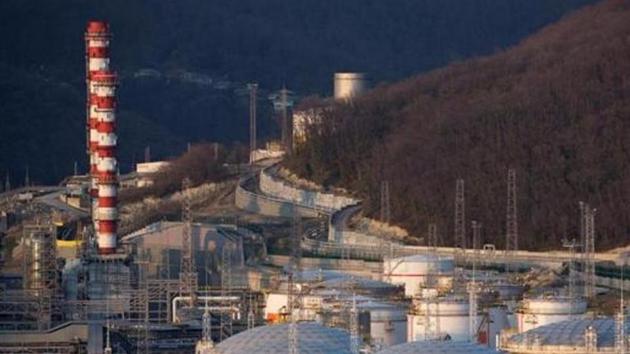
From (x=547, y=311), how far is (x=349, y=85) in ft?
149

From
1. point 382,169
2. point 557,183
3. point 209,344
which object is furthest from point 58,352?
point 382,169

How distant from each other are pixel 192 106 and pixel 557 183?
41.3 meters

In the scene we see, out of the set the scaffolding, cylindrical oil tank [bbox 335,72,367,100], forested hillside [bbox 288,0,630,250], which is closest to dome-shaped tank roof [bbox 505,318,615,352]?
the scaffolding

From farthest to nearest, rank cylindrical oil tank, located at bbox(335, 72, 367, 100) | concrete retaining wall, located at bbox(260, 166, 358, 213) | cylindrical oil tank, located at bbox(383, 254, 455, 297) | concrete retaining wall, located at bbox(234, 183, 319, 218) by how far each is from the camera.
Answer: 1. cylindrical oil tank, located at bbox(335, 72, 367, 100)
2. concrete retaining wall, located at bbox(260, 166, 358, 213)
3. concrete retaining wall, located at bbox(234, 183, 319, 218)
4. cylindrical oil tank, located at bbox(383, 254, 455, 297)

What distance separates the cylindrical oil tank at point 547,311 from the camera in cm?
5619

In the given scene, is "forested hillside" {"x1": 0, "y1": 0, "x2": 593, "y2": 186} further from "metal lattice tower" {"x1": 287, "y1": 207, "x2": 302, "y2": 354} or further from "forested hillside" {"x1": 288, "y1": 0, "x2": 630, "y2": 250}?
"metal lattice tower" {"x1": 287, "y1": 207, "x2": 302, "y2": 354}

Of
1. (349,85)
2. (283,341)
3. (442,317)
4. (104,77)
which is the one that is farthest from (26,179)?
(283,341)

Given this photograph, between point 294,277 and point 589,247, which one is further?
point 589,247

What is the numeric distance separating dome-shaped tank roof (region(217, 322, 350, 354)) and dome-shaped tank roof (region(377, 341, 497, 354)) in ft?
5.08

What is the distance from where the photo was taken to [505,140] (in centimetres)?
7956

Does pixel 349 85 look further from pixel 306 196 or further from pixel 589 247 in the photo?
pixel 589 247

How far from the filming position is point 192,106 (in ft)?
383

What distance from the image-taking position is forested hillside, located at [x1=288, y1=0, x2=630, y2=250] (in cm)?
7519

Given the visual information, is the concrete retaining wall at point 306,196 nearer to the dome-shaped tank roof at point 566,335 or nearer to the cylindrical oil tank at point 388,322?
the cylindrical oil tank at point 388,322
